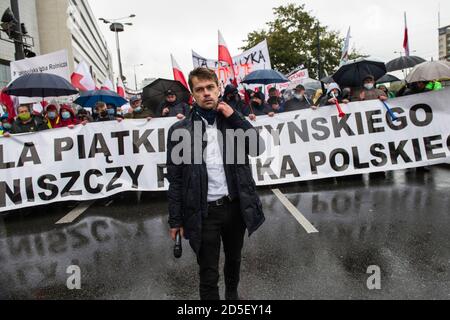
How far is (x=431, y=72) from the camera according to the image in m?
7.66

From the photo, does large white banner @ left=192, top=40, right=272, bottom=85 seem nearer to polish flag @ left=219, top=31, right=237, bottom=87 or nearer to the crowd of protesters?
polish flag @ left=219, top=31, right=237, bottom=87

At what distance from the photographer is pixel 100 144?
6.92 m

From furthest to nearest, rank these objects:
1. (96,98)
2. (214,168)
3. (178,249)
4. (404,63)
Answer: (404,63) → (96,98) → (214,168) → (178,249)

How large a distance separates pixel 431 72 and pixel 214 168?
672cm

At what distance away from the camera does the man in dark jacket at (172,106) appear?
7457 millimetres

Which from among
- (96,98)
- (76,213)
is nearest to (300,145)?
(76,213)

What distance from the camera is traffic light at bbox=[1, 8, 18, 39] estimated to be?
9.87 meters

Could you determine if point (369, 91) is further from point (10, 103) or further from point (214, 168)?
point (10, 103)

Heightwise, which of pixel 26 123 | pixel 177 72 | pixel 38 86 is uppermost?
pixel 177 72

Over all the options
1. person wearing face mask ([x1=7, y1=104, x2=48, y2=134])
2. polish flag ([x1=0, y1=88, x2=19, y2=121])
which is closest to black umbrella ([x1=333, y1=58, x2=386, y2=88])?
person wearing face mask ([x1=7, y1=104, x2=48, y2=134])

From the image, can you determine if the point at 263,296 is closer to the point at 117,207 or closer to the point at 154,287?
the point at 154,287

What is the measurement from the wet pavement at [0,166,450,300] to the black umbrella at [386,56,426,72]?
5.51 metres

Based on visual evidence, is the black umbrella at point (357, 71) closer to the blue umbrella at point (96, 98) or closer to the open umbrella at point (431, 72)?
the open umbrella at point (431, 72)

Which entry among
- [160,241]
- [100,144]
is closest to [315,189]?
[160,241]
